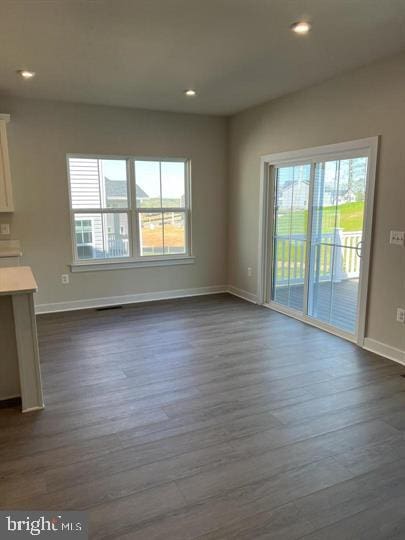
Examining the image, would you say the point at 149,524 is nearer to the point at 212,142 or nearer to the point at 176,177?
the point at 176,177

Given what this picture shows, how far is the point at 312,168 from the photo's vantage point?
14.3 ft

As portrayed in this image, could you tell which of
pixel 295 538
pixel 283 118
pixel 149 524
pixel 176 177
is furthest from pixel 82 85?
pixel 295 538

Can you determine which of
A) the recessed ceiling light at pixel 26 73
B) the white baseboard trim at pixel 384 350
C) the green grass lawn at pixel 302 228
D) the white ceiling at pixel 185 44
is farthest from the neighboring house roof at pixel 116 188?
the white baseboard trim at pixel 384 350

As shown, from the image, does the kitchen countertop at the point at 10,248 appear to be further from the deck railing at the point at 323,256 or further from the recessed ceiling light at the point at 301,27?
the recessed ceiling light at the point at 301,27

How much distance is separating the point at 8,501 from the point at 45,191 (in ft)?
12.7

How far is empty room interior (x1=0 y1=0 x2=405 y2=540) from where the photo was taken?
78.3 inches

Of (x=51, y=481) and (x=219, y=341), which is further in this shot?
(x=219, y=341)

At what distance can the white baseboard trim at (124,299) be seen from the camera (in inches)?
203

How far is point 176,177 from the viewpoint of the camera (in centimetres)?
575

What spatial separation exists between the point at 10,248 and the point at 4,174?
0.87 metres

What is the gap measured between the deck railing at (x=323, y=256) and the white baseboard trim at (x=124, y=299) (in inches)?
53.1

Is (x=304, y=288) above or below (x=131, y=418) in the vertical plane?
above

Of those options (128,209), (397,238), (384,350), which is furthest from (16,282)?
(384,350)

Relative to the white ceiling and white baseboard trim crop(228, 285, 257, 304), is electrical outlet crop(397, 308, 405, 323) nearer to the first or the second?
the white ceiling
